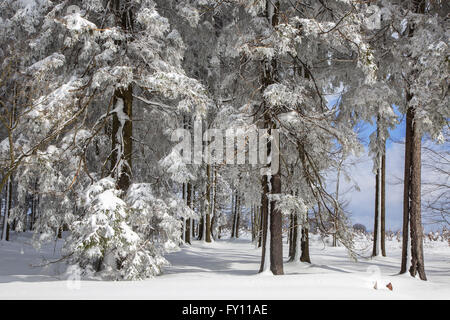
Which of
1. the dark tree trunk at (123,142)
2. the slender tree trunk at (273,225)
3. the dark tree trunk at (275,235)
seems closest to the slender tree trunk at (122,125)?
the dark tree trunk at (123,142)

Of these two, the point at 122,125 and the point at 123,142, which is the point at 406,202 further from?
the point at 122,125

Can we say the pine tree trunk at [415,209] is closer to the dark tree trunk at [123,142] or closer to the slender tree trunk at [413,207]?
the slender tree trunk at [413,207]

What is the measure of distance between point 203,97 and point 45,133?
421cm

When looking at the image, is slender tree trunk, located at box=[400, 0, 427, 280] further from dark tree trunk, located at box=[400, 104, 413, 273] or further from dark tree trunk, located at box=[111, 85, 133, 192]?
Answer: dark tree trunk, located at box=[111, 85, 133, 192]

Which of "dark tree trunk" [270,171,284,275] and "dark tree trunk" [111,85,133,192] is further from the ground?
"dark tree trunk" [111,85,133,192]

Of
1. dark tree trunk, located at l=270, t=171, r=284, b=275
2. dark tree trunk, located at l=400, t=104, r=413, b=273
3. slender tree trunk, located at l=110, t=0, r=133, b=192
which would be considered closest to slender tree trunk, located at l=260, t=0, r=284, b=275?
dark tree trunk, located at l=270, t=171, r=284, b=275

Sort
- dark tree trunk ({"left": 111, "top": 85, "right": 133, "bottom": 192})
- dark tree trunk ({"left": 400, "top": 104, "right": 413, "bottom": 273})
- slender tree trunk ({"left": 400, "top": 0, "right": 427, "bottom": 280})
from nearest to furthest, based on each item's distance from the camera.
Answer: dark tree trunk ({"left": 111, "top": 85, "right": 133, "bottom": 192}), slender tree trunk ({"left": 400, "top": 0, "right": 427, "bottom": 280}), dark tree trunk ({"left": 400, "top": 104, "right": 413, "bottom": 273})

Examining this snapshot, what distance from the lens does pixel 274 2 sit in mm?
10336

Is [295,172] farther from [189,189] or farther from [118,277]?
[189,189]

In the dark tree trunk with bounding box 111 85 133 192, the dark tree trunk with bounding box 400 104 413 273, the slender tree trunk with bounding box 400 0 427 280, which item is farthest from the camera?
the dark tree trunk with bounding box 400 104 413 273

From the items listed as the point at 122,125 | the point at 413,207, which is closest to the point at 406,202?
the point at 413,207

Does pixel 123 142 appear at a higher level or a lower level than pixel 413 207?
higher
